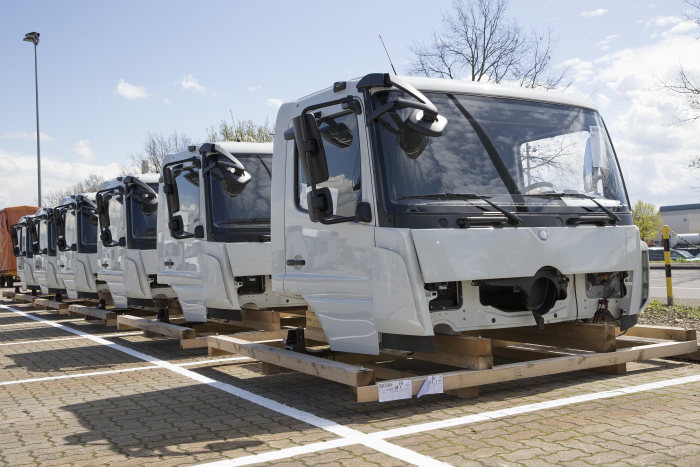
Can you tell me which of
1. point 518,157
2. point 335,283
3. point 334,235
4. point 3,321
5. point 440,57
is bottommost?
point 3,321

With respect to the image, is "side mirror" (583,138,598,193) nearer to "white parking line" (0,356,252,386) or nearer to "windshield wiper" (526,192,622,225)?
"windshield wiper" (526,192,622,225)

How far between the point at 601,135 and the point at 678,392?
7.72ft

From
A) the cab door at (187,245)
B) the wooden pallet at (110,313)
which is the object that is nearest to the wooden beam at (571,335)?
the cab door at (187,245)

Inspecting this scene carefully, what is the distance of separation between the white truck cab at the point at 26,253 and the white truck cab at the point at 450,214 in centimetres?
1777

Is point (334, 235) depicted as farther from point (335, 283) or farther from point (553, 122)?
point (553, 122)

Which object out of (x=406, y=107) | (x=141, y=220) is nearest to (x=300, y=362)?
(x=406, y=107)

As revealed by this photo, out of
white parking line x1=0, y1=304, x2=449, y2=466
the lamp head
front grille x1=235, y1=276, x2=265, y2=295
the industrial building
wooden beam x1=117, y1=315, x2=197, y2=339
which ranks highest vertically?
the lamp head

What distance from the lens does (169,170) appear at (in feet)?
33.1

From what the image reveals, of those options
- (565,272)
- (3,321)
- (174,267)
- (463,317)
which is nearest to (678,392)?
(565,272)

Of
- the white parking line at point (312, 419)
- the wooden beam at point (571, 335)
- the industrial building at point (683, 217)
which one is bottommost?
the white parking line at point (312, 419)

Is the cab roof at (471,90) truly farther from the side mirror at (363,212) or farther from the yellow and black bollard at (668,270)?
the yellow and black bollard at (668,270)

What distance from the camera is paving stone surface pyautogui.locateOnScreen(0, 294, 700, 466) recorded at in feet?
14.4

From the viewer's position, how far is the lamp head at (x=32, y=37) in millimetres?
41000

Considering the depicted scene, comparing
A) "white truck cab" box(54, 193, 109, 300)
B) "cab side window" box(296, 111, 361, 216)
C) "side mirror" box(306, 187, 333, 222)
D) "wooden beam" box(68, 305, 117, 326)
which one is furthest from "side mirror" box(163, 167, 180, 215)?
"white truck cab" box(54, 193, 109, 300)
